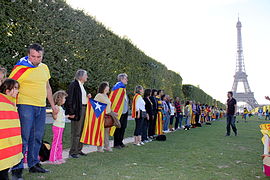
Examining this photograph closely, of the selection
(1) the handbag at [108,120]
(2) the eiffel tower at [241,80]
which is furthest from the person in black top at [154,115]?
(2) the eiffel tower at [241,80]

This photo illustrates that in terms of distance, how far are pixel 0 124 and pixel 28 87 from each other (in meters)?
1.12

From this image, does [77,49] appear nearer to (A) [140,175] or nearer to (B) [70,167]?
(B) [70,167]

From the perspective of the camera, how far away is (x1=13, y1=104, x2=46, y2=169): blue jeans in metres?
4.00

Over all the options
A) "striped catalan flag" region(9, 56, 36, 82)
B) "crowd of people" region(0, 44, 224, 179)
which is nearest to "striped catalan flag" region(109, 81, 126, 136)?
"crowd of people" region(0, 44, 224, 179)

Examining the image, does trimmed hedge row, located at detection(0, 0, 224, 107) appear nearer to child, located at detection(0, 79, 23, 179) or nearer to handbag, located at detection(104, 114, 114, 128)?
handbag, located at detection(104, 114, 114, 128)

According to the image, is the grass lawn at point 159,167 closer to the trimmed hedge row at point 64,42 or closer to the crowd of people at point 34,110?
the crowd of people at point 34,110

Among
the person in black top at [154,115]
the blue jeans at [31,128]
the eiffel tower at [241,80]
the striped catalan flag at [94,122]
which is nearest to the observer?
the blue jeans at [31,128]

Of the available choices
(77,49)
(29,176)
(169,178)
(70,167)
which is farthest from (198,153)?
(77,49)

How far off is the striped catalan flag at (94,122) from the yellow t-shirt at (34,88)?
91.6 inches

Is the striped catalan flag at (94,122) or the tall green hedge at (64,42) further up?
the tall green hedge at (64,42)

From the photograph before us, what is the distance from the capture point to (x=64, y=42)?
11.5 meters

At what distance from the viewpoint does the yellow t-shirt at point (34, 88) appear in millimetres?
4039

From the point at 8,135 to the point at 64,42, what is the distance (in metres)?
8.85

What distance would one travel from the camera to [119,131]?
7.66 m
